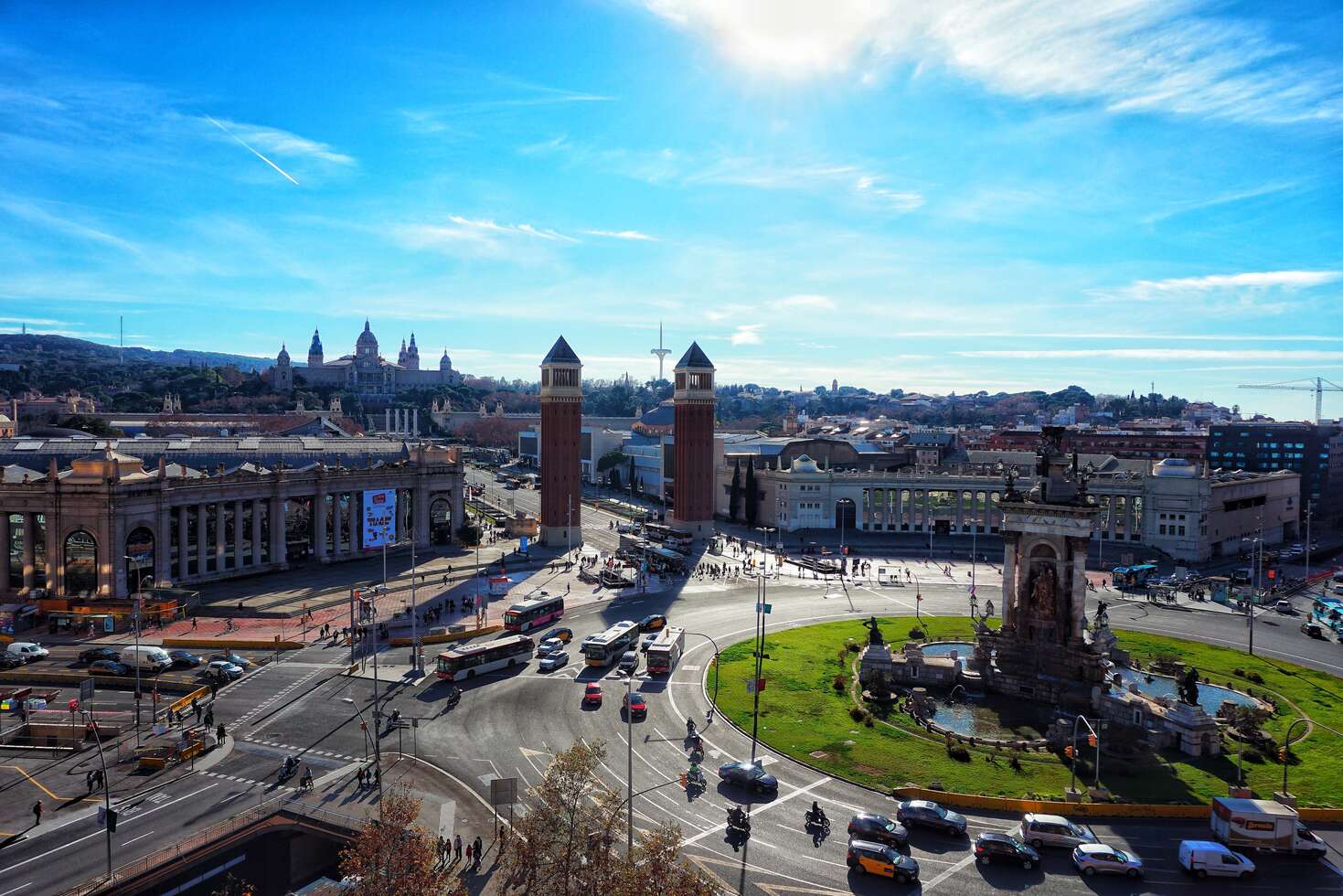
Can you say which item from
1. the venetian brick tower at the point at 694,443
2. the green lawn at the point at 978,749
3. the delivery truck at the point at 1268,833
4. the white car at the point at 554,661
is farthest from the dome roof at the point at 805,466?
the delivery truck at the point at 1268,833

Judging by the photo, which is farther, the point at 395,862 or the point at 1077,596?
the point at 1077,596

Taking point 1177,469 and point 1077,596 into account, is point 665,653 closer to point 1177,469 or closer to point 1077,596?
point 1077,596

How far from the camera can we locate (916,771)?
36938 millimetres

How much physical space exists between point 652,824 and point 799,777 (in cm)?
812

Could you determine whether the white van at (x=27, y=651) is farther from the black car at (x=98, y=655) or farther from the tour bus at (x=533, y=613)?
the tour bus at (x=533, y=613)

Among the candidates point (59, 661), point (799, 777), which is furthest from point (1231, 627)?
point (59, 661)

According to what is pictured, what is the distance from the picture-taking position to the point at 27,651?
53.1 metres

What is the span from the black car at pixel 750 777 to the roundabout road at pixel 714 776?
0.47 metres

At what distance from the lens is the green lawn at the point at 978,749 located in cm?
3581

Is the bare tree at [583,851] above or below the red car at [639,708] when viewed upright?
above

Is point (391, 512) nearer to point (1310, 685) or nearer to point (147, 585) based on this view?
point (147, 585)

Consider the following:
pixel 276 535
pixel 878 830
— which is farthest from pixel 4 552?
pixel 878 830

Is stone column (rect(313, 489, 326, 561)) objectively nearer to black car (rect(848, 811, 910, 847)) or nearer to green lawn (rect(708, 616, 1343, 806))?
green lawn (rect(708, 616, 1343, 806))

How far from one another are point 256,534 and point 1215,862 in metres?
79.9
